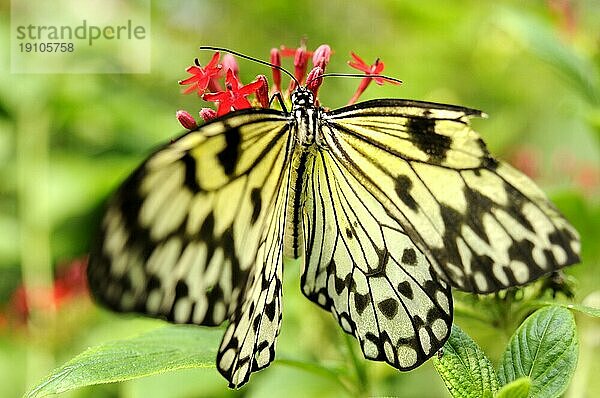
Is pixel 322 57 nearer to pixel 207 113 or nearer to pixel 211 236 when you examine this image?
pixel 207 113

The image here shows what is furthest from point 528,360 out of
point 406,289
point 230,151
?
point 230,151

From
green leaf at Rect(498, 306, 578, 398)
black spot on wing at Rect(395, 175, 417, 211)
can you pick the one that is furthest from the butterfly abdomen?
green leaf at Rect(498, 306, 578, 398)

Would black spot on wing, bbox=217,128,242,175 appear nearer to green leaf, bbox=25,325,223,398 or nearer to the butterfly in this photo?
the butterfly

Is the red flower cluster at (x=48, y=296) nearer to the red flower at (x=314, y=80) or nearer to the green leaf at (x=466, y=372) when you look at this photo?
the red flower at (x=314, y=80)

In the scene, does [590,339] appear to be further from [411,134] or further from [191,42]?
[191,42]

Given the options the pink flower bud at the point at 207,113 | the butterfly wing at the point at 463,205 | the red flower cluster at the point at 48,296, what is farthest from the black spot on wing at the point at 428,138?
the red flower cluster at the point at 48,296

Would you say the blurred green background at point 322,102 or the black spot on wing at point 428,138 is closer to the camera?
the black spot on wing at point 428,138

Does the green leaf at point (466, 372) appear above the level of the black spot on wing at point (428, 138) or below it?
below
